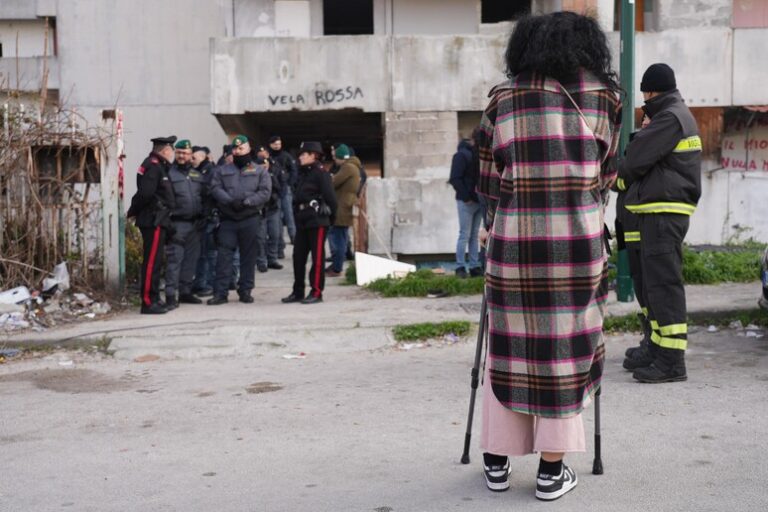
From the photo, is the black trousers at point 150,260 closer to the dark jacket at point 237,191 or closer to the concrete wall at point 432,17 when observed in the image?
the dark jacket at point 237,191

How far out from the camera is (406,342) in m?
8.77

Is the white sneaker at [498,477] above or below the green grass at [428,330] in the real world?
below

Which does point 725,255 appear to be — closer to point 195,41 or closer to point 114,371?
point 114,371

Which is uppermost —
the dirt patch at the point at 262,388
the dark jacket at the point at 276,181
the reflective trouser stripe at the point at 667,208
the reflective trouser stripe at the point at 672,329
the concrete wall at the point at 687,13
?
the concrete wall at the point at 687,13

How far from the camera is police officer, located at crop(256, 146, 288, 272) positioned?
539 inches

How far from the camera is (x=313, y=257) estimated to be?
35.7ft

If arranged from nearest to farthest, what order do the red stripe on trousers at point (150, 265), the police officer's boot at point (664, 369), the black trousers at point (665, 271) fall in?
the black trousers at point (665, 271)
the police officer's boot at point (664, 369)
the red stripe on trousers at point (150, 265)

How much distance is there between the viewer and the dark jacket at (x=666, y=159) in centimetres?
647

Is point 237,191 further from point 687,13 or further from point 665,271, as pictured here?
point 687,13

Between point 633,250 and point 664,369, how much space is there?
2.84ft

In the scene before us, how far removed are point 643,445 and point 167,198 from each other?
21.1 feet

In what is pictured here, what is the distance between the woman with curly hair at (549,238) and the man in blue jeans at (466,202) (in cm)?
785

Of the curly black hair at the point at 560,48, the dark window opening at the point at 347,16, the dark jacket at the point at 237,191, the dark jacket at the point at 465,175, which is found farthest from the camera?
the dark window opening at the point at 347,16

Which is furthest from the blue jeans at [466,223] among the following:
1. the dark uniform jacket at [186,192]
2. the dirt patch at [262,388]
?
the dirt patch at [262,388]
